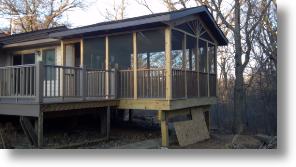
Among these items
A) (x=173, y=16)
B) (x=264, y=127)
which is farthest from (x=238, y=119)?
(x=173, y=16)

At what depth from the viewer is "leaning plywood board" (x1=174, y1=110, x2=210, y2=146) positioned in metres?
8.48

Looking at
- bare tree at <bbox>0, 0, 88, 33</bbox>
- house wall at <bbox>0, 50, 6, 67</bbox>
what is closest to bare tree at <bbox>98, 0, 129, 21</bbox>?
bare tree at <bbox>0, 0, 88, 33</bbox>

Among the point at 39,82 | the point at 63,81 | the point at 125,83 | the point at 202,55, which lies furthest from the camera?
the point at 202,55

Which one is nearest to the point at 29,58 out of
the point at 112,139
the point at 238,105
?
the point at 112,139

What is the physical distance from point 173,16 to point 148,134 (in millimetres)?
4636

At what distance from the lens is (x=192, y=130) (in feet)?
30.1

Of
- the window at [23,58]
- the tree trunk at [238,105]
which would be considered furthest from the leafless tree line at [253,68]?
the window at [23,58]

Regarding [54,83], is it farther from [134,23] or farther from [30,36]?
[30,36]

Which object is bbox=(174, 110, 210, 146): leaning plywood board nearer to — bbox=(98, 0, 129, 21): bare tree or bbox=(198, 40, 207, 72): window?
bbox=(198, 40, 207, 72): window

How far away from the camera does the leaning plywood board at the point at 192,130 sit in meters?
8.48

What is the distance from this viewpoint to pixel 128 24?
25.6 feet

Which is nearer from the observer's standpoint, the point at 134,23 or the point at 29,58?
the point at 134,23

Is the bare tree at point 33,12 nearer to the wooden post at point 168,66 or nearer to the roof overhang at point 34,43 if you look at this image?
the roof overhang at point 34,43
